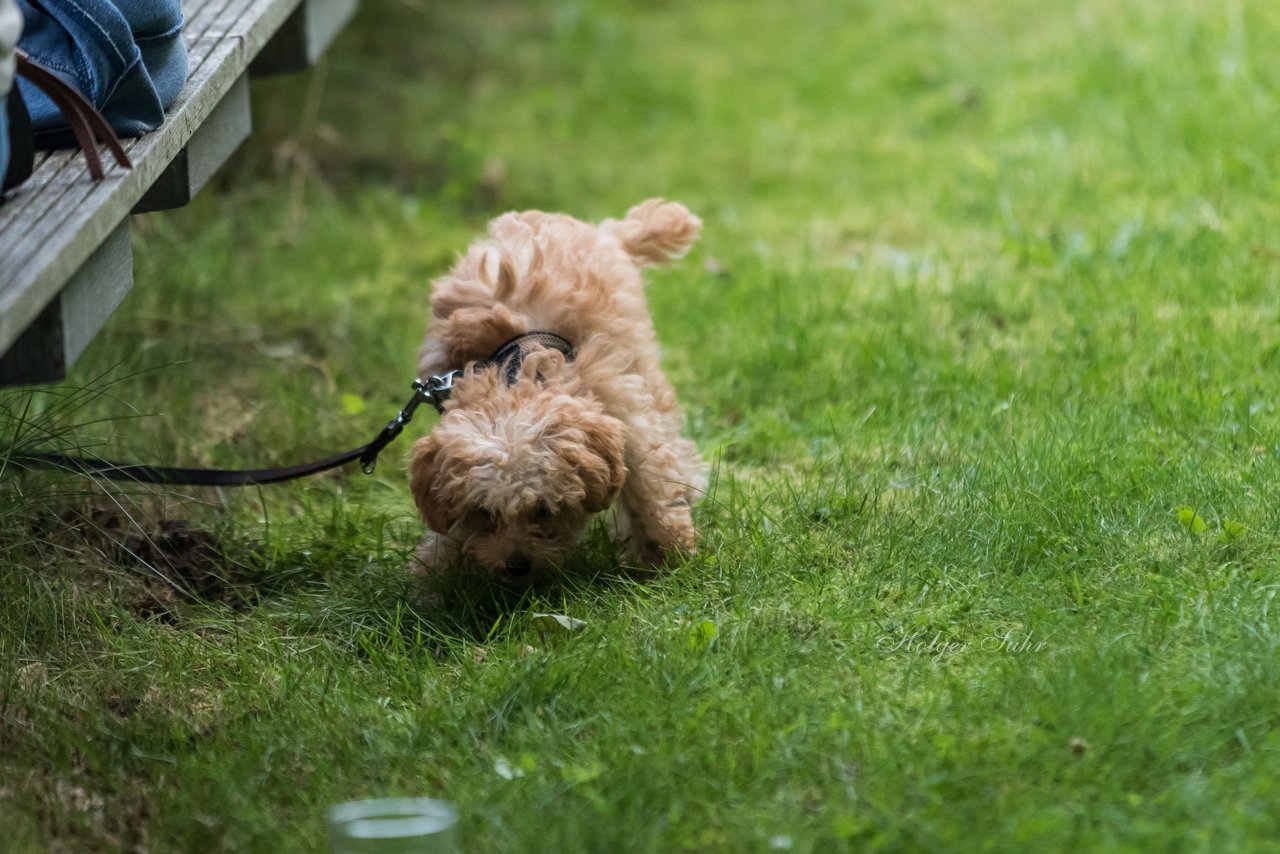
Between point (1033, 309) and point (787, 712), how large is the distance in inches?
107

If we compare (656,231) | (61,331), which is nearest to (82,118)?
(61,331)

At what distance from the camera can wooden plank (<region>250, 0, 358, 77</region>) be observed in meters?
5.05

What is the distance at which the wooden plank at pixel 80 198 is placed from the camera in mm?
2672

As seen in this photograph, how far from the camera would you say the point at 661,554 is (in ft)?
12.7

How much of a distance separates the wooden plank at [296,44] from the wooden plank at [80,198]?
3.18ft

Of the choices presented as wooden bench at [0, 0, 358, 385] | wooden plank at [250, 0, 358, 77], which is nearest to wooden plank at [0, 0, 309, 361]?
wooden bench at [0, 0, 358, 385]

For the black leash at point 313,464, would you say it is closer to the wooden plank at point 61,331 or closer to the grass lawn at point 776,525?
the grass lawn at point 776,525

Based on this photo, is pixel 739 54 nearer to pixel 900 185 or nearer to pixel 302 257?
pixel 900 185

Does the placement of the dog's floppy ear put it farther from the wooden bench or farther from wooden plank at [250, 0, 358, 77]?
wooden plank at [250, 0, 358, 77]

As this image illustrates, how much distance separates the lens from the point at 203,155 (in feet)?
12.9

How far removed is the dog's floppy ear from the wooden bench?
0.79 meters

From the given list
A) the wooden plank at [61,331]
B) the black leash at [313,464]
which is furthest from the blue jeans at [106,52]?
the black leash at [313,464]

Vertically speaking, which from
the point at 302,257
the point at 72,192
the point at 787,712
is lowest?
the point at 302,257

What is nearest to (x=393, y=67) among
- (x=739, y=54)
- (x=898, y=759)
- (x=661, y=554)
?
(x=739, y=54)
